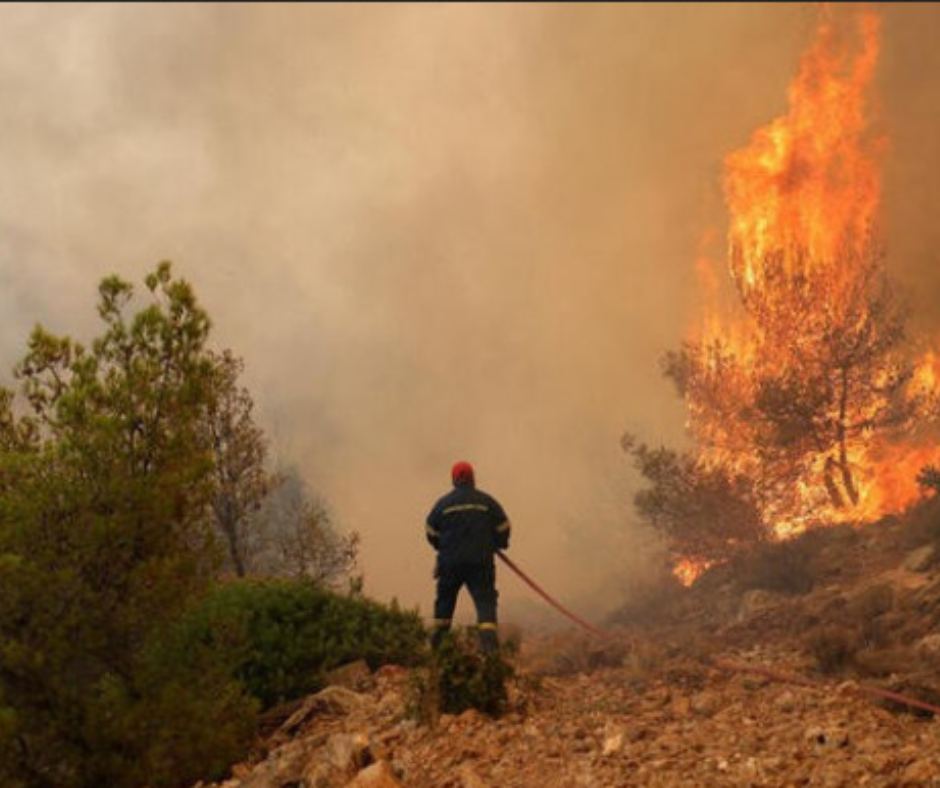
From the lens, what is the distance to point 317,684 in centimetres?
959

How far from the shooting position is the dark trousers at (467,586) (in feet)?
30.7

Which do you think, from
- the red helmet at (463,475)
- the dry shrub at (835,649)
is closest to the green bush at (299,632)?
the red helmet at (463,475)

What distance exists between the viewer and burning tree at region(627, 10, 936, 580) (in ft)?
71.7

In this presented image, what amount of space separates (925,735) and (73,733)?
6602 mm

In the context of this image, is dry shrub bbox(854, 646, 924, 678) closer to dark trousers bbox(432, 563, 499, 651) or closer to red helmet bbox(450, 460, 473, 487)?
dark trousers bbox(432, 563, 499, 651)

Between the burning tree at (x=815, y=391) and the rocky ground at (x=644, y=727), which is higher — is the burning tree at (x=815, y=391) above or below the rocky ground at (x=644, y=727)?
above

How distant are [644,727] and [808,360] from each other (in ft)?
60.0

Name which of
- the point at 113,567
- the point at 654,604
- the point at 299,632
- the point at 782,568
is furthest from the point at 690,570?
the point at 113,567

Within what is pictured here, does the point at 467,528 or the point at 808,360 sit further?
the point at 808,360

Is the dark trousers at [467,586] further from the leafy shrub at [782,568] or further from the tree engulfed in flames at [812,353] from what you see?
the tree engulfed in flames at [812,353]

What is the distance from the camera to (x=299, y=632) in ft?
33.1

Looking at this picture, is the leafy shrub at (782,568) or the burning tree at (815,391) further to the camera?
the burning tree at (815,391)

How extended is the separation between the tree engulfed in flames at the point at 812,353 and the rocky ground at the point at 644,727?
11.3 m

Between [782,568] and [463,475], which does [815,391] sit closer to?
[782,568]
